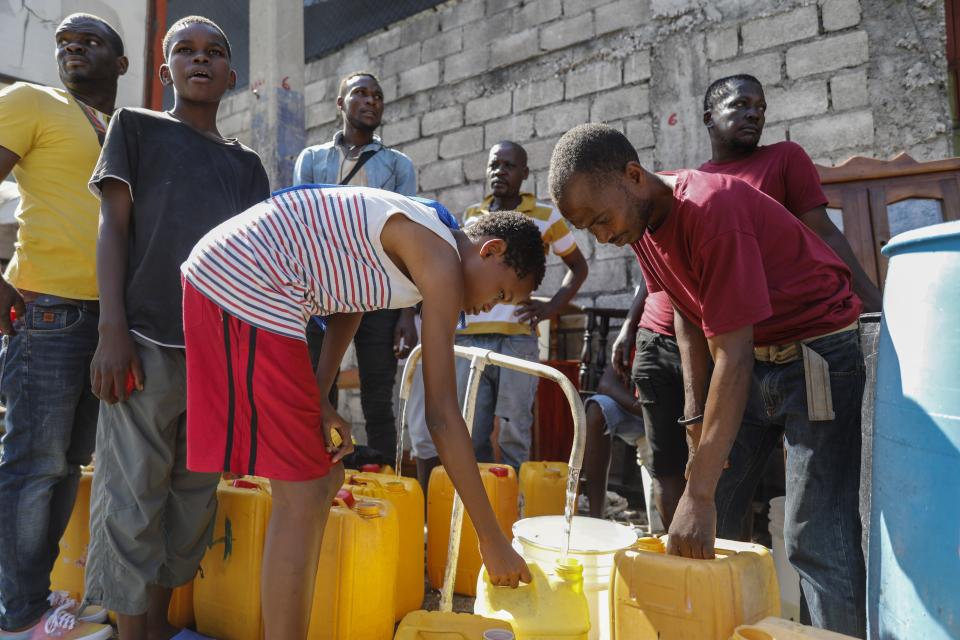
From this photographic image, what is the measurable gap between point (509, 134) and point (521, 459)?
308 centimetres

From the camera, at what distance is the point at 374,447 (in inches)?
129

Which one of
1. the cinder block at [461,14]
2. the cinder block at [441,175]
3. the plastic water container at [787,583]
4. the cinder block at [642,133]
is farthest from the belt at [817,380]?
the cinder block at [461,14]

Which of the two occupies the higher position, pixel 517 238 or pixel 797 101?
pixel 797 101

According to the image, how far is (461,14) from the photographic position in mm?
5926

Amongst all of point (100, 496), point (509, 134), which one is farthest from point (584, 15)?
point (100, 496)

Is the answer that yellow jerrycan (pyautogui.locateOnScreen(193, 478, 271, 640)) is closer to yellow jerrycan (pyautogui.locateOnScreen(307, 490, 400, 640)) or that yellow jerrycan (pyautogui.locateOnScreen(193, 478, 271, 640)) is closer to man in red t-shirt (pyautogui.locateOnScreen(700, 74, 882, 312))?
yellow jerrycan (pyautogui.locateOnScreen(307, 490, 400, 640))

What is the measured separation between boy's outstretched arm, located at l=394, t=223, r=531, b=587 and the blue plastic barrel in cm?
75

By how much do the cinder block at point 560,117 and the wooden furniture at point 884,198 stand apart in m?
2.00

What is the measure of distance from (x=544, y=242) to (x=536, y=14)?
304cm

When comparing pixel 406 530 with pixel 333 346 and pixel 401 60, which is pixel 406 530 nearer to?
pixel 333 346

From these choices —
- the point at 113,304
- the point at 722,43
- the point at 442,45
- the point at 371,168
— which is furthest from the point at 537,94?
the point at 113,304

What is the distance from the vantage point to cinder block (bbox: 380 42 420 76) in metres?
6.20

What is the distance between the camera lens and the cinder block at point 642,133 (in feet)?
15.8

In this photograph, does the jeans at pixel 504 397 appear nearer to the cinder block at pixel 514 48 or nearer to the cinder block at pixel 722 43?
the cinder block at pixel 722 43
